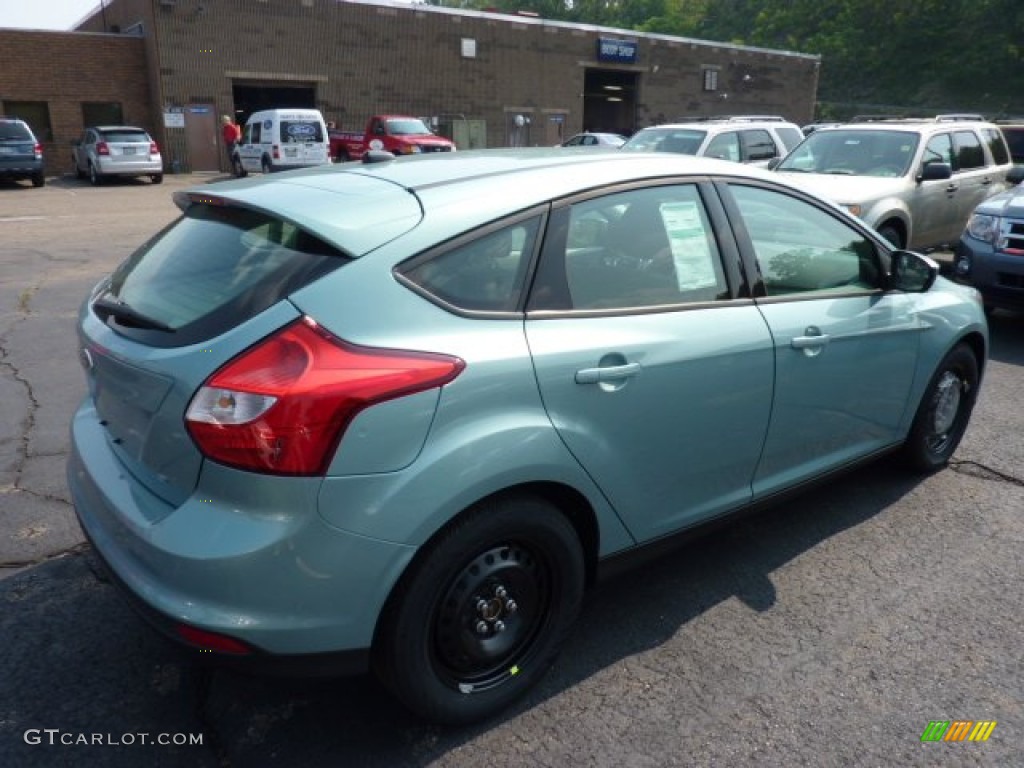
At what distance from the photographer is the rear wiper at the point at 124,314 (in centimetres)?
236

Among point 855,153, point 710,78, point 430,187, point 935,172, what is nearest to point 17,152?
point 855,153

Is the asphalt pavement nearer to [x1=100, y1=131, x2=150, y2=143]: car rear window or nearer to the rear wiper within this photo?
the rear wiper

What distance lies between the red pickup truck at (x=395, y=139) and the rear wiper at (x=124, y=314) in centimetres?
2115

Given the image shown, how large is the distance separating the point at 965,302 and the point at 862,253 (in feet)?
2.88

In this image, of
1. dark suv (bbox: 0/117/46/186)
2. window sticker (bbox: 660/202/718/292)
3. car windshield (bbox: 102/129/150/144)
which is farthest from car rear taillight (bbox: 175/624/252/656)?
car windshield (bbox: 102/129/150/144)

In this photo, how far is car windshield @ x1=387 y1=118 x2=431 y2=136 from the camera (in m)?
24.6

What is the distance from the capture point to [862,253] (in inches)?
143

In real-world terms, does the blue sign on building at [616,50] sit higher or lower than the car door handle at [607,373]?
higher

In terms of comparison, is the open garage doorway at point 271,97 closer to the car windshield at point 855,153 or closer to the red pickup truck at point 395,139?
the red pickup truck at point 395,139

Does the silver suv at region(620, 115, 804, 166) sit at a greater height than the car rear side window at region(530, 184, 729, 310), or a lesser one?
greater

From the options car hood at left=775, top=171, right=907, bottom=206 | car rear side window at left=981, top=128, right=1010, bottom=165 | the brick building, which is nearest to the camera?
car hood at left=775, top=171, right=907, bottom=206

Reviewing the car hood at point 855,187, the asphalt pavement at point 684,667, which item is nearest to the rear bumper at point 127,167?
the car hood at point 855,187

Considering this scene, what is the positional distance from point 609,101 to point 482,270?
142 feet

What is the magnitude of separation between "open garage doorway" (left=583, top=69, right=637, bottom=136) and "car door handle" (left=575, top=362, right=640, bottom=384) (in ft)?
132
